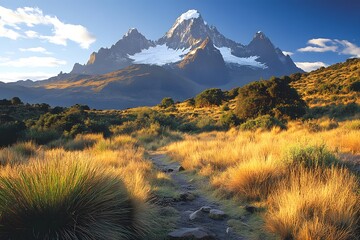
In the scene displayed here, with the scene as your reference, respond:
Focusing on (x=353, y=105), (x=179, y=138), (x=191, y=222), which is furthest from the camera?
(x=353, y=105)

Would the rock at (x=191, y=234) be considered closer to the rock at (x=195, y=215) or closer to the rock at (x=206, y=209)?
the rock at (x=195, y=215)

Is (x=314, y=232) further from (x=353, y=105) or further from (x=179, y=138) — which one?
(x=353, y=105)

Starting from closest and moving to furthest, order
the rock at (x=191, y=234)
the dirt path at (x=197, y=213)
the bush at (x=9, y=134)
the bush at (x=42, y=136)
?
the rock at (x=191, y=234)
the dirt path at (x=197, y=213)
the bush at (x=9, y=134)
the bush at (x=42, y=136)

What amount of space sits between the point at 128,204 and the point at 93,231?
89cm

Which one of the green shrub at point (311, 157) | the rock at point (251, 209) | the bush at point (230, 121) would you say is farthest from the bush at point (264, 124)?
the rock at point (251, 209)

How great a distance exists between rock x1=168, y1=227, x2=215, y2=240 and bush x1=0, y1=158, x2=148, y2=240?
54 centimetres

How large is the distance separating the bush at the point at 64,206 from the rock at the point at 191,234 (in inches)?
21.4

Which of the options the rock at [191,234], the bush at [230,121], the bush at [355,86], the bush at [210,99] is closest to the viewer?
the rock at [191,234]

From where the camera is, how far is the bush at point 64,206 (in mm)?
3719

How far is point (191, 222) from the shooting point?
18.0ft

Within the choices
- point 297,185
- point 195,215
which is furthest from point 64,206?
point 297,185

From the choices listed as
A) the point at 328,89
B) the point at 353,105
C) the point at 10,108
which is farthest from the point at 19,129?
the point at 328,89

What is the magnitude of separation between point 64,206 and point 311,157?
5.36m

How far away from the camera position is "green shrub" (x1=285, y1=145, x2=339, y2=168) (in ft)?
22.5
